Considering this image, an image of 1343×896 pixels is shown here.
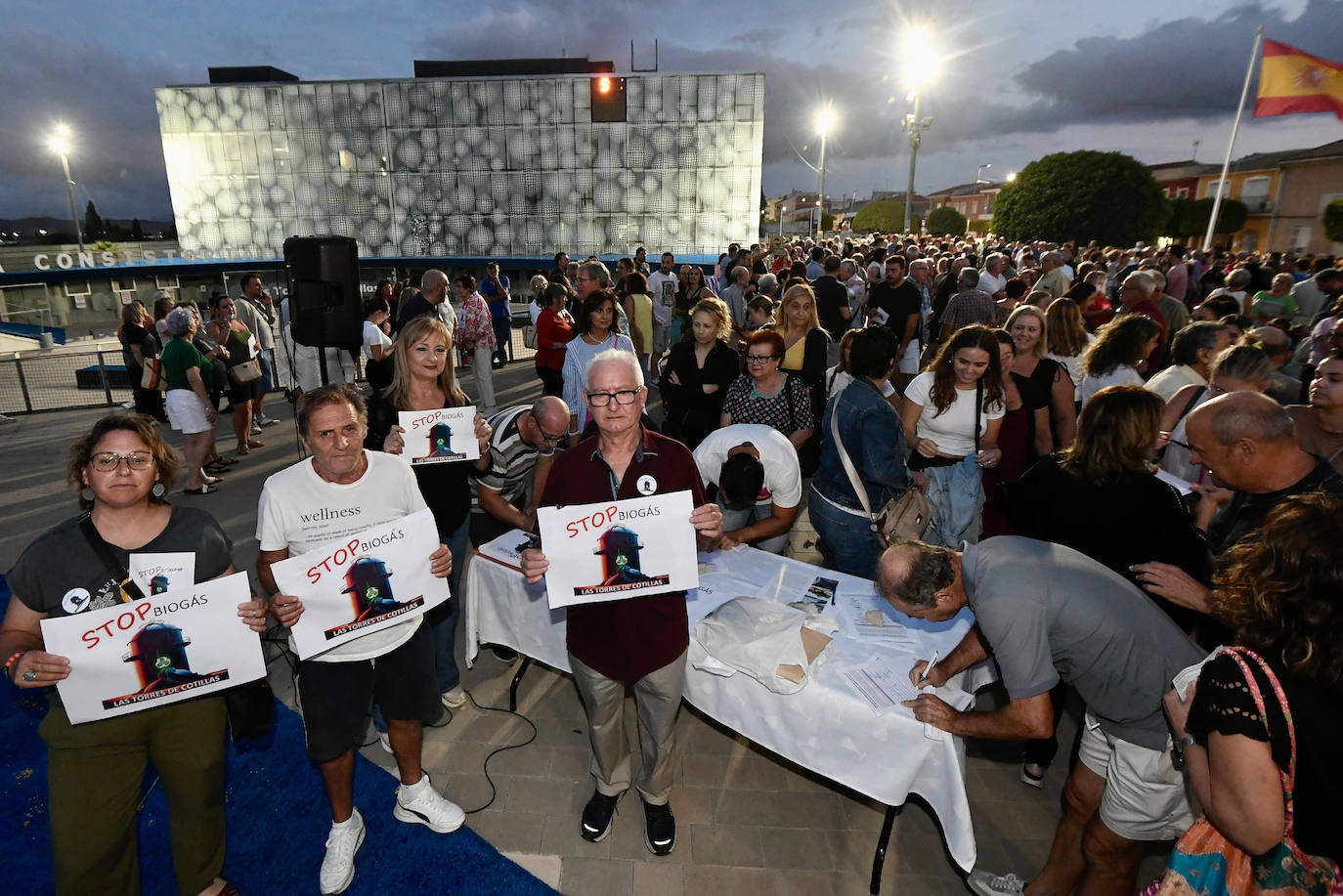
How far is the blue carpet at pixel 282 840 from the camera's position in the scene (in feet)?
9.62

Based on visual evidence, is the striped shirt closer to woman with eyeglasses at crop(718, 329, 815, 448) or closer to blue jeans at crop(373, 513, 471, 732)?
blue jeans at crop(373, 513, 471, 732)

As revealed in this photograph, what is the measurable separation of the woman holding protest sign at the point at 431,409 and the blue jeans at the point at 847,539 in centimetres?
197

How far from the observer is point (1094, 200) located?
31.5m

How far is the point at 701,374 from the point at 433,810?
3546 millimetres

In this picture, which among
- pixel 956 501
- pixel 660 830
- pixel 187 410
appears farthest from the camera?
pixel 187 410

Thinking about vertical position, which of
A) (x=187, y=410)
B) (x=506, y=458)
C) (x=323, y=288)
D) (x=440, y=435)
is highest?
(x=323, y=288)

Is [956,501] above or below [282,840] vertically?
above

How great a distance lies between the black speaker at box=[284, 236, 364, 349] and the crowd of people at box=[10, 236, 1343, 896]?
2.45 meters

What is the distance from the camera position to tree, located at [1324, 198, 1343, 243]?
31000 millimetres

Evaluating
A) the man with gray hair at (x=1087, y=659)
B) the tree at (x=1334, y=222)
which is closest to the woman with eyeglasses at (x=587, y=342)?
the man with gray hair at (x=1087, y=659)

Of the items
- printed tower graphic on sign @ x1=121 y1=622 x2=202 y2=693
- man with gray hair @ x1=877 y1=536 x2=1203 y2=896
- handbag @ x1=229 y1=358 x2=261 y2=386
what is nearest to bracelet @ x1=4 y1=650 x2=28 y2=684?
printed tower graphic on sign @ x1=121 y1=622 x2=202 y2=693

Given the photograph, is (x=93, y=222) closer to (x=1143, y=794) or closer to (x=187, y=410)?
(x=187, y=410)

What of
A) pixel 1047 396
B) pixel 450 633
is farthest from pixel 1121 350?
pixel 450 633

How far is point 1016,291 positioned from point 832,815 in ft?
28.3
